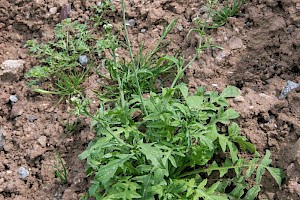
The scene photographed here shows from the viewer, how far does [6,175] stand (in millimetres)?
3248

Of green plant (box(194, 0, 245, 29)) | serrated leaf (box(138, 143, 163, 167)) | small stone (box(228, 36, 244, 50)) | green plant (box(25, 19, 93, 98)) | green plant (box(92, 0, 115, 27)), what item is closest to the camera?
serrated leaf (box(138, 143, 163, 167))

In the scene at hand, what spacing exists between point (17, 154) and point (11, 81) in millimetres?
641

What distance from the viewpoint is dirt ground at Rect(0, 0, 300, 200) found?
113 inches

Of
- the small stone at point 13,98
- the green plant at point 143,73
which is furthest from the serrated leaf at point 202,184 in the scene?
the small stone at point 13,98

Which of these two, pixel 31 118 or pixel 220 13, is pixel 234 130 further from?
pixel 31 118

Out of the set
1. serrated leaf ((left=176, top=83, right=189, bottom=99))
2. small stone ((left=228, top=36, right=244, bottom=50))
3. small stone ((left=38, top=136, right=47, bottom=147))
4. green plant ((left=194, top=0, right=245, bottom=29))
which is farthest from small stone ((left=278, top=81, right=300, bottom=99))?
small stone ((left=38, top=136, right=47, bottom=147))

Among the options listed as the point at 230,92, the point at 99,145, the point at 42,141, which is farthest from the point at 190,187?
the point at 42,141

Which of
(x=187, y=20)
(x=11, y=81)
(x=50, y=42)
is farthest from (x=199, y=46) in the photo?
(x=11, y=81)

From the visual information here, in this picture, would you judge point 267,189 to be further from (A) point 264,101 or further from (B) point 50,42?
(B) point 50,42

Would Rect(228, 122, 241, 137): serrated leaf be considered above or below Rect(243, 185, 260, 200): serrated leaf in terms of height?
above

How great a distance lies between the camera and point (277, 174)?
2.69 metres

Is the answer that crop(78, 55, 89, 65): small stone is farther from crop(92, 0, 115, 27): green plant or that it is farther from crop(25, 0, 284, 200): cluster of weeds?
crop(25, 0, 284, 200): cluster of weeds

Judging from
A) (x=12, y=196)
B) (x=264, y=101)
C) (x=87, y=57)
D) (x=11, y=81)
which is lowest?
(x=12, y=196)

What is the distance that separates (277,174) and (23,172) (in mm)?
1616
